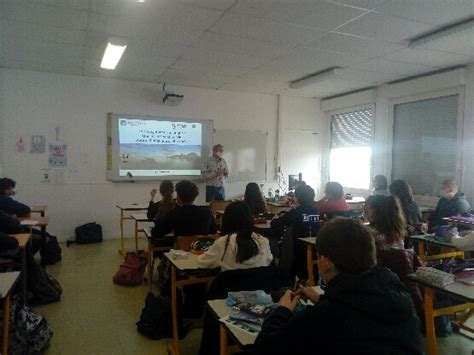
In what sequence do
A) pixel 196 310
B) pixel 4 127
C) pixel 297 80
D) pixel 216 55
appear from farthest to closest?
pixel 297 80
pixel 4 127
pixel 216 55
pixel 196 310

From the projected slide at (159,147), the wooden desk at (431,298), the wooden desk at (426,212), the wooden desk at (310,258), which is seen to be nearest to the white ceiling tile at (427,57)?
the wooden desk at (426,212)

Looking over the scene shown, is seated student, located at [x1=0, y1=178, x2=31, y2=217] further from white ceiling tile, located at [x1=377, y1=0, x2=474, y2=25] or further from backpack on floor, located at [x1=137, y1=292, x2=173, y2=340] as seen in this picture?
white ceiling tile, located at [x1=377, y1=0, x2=474, y2=25]

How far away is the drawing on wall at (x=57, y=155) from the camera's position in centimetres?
635

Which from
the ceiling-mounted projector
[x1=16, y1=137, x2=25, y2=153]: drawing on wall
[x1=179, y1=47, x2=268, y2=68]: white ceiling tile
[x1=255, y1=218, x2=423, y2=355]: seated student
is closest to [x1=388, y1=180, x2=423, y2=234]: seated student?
[x1=179, y1=47, x2=268, y2=68]: white ceiling tile

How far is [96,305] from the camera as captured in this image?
370 centimetres

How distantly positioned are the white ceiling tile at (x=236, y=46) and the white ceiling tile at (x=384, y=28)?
98 cm

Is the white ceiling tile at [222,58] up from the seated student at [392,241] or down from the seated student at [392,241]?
up

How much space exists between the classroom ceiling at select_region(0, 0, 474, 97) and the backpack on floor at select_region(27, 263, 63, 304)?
2.51 metres

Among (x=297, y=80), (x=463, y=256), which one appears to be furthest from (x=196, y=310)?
(x=297, y=80)

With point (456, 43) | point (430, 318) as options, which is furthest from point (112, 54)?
point (430, 318)

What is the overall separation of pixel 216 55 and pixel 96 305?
11.2 ft

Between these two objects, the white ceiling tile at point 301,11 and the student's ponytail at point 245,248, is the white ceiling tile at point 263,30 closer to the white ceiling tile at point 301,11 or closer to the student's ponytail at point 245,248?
the white ceiling tile at point 301,11

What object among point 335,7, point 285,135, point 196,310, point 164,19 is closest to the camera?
point 196,310

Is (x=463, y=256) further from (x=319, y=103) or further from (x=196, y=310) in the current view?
(x=319, y=103)
